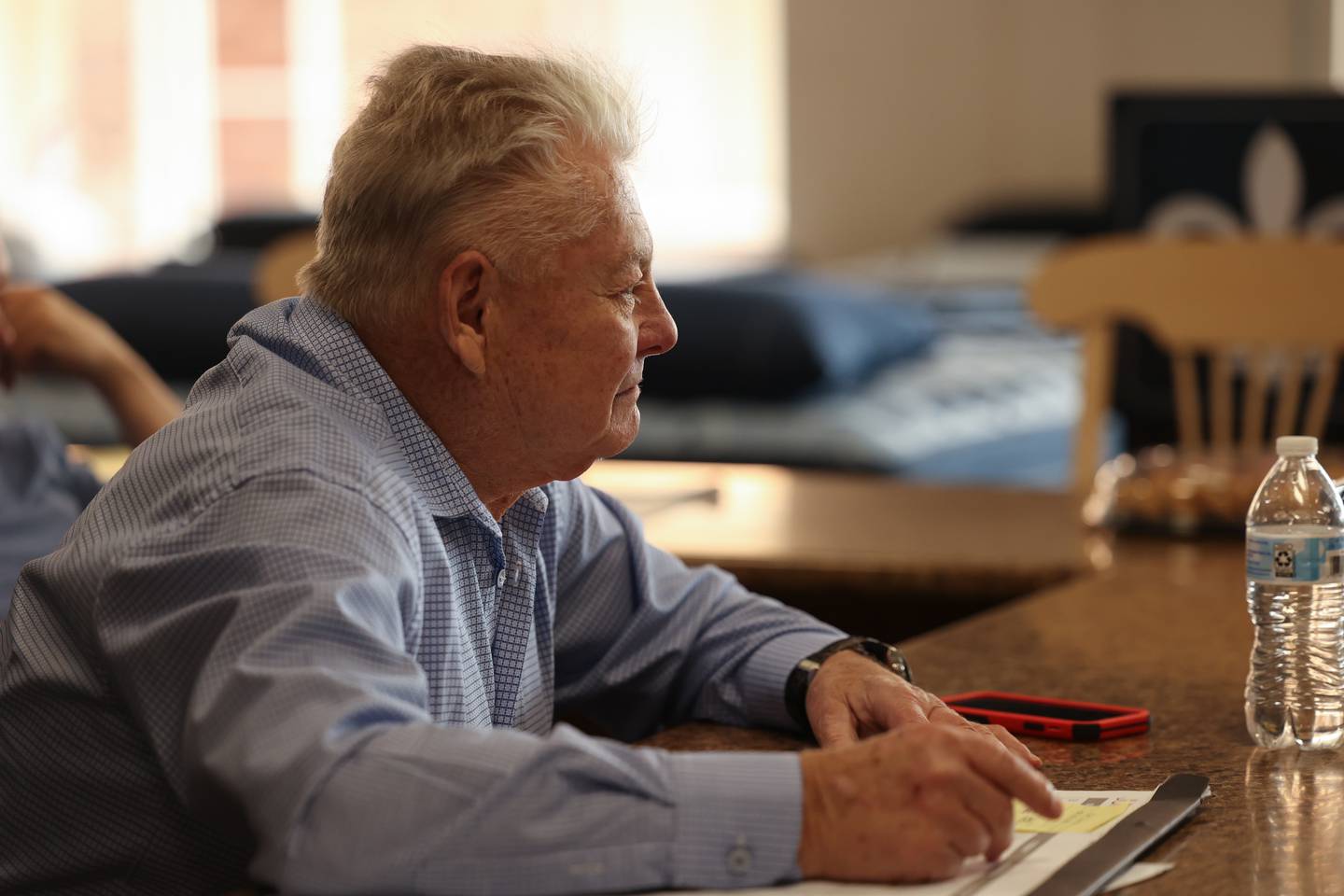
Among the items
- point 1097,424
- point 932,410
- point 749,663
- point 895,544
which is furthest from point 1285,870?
point 932,410

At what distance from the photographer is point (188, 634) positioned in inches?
32.9

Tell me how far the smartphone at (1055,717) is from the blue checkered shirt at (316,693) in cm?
13

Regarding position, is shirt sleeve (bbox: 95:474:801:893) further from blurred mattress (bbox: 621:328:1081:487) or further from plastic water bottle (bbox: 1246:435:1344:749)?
blurred mattress (bbox: 621:328:1081:487)

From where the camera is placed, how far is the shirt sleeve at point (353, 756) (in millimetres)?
745

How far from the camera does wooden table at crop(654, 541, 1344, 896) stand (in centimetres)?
86

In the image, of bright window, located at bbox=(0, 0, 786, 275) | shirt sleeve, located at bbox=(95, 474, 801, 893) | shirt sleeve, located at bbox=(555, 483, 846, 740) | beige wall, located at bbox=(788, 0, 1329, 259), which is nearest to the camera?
shirt sleeve, located at bbox=(95, 474, 801, 893)

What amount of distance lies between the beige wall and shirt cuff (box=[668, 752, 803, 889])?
5352mm

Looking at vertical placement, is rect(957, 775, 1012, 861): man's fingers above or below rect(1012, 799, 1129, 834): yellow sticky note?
above

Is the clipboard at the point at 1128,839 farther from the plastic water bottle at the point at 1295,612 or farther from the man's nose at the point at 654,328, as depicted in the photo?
the man's nose at the point at 654,328

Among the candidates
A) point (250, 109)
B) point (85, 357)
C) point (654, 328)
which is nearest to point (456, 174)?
point (654, 328)

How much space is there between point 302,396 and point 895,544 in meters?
0.92

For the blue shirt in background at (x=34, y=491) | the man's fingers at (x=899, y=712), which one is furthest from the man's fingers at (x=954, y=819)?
the blue shirt in background at (x=34, y=491)

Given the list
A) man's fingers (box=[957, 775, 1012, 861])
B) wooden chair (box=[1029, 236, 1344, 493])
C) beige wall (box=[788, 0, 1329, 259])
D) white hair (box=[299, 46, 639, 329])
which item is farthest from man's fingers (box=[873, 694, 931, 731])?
beige wall (box=[788, 0, 1329, 259])

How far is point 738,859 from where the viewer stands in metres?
0.79
